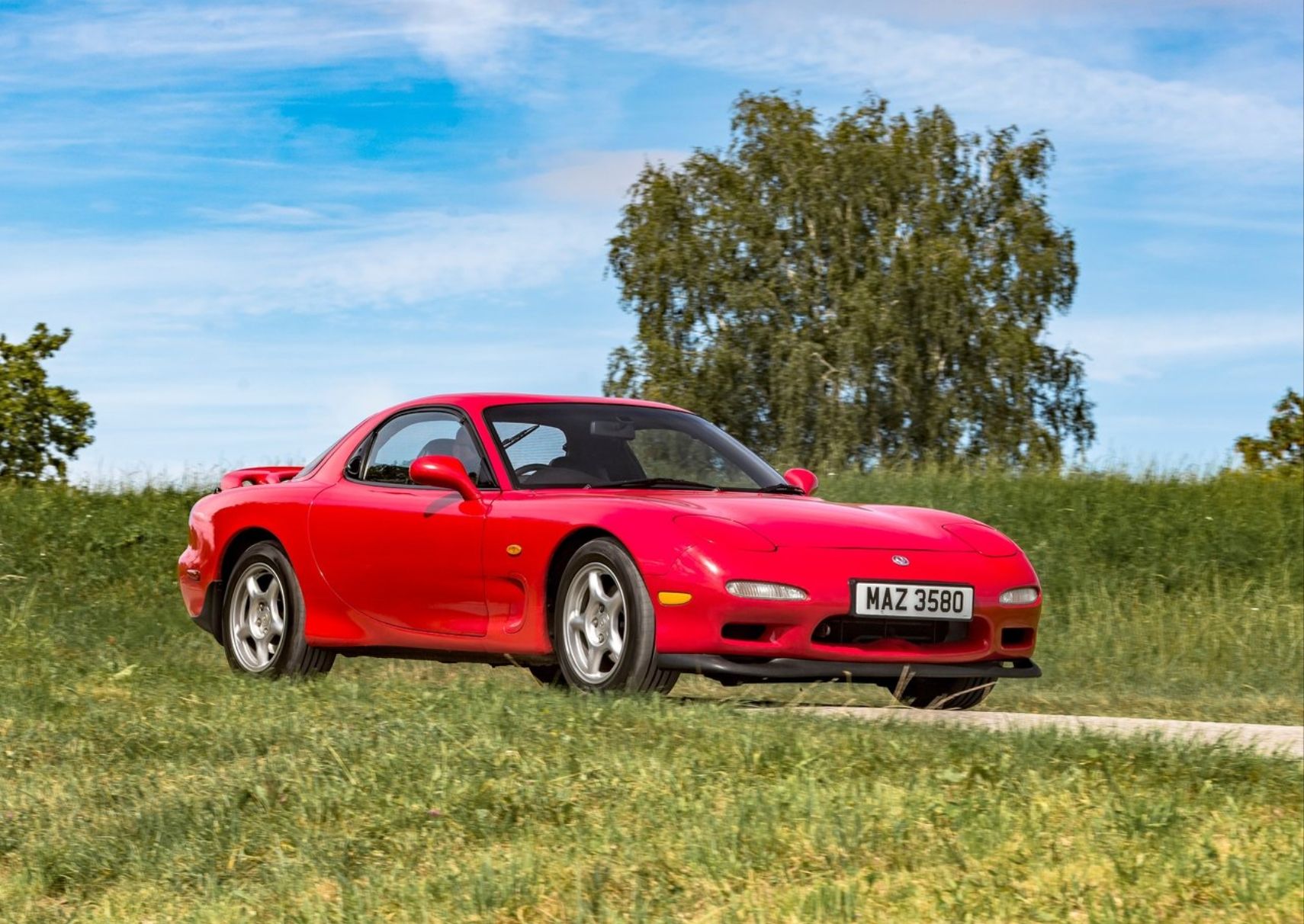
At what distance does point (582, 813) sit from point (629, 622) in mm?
2074

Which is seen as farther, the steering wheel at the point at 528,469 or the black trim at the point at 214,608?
the black trim at the point at 214,608

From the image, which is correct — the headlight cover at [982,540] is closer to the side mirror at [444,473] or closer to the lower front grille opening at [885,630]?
the lower front grille opening at [885,630]

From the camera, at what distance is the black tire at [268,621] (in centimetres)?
949

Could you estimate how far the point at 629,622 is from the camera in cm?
741

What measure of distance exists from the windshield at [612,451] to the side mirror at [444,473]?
0.86ft

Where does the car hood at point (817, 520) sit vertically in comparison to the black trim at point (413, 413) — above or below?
below

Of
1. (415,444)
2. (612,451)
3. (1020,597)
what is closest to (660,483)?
(612,451)

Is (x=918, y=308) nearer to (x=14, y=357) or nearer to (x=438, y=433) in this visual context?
(x=14, y=357)

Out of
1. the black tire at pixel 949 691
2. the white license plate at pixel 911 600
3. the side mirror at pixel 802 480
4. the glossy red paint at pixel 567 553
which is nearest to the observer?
the glossy red paint at pixel 567 553

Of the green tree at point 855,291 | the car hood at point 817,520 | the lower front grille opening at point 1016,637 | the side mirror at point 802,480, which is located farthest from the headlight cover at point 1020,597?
the green tree at point 855,291

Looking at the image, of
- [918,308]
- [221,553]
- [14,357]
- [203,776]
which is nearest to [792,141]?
[918,308]

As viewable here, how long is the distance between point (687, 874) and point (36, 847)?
7.69 ft

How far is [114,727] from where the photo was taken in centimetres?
755

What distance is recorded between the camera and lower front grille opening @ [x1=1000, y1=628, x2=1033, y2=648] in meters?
8.07
